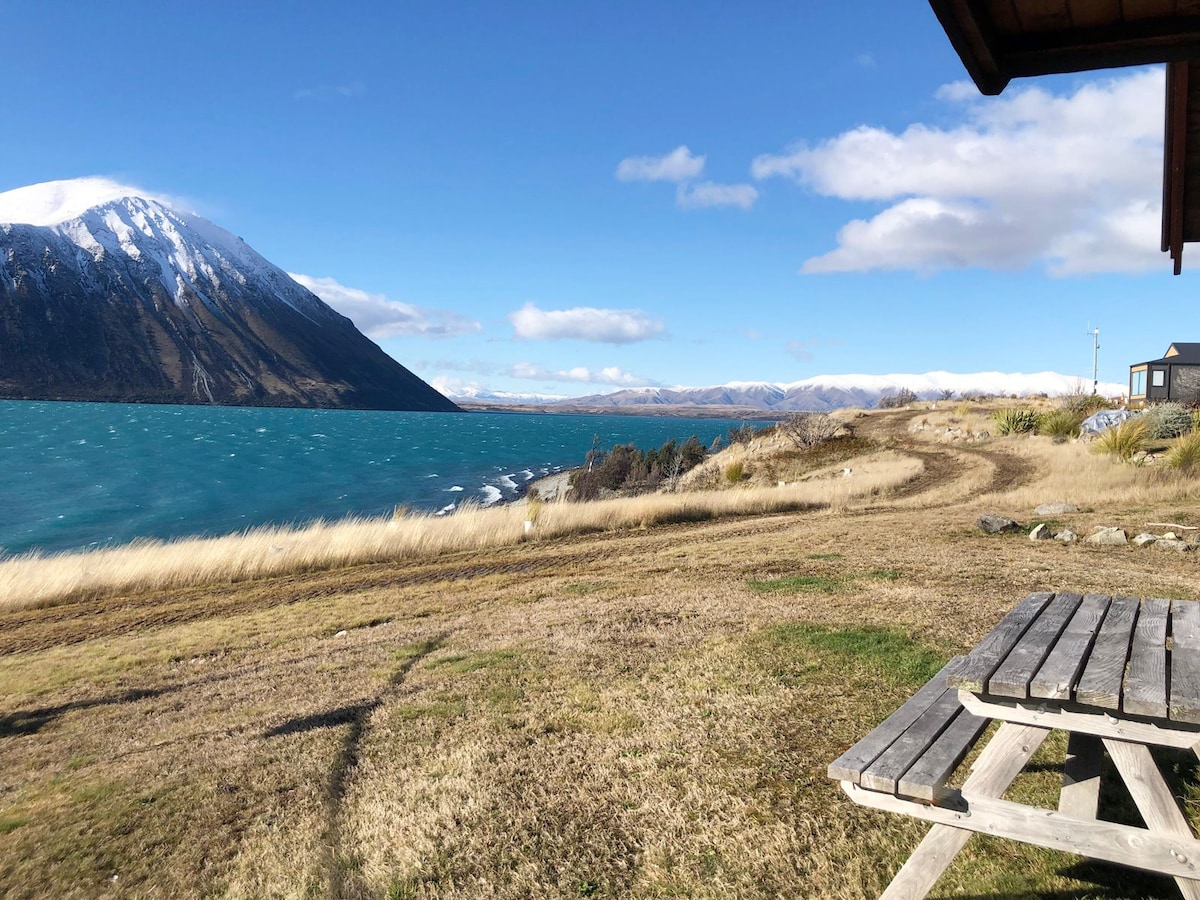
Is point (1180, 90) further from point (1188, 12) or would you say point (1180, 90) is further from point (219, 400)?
point (219, 400)

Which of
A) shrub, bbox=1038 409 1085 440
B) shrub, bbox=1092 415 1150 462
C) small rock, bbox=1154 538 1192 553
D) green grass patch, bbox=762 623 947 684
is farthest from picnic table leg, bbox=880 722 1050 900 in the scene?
shrub, bbox=1038 409 1085 440

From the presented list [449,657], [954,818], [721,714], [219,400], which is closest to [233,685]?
[449,657]

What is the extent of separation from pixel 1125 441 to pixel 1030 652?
64.1 ft

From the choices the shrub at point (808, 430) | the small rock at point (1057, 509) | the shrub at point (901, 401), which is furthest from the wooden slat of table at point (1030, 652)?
the shrub at point (901, 401)

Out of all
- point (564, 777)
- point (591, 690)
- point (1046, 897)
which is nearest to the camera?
point (1046, 897)

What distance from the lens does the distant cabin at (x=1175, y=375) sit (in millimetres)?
32969

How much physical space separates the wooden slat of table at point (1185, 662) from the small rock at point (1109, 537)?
766 centimetres

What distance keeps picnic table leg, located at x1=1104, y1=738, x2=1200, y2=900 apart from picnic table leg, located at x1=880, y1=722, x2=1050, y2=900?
0.94 feet

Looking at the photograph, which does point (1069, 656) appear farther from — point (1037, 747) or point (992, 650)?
point (1037, 747)

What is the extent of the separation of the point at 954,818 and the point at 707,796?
66.4 inches

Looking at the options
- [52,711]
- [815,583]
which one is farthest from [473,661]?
[815,583]

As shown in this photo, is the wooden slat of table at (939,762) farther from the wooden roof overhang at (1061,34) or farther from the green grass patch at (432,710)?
the green grass patch at (432,710)

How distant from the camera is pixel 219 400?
178m

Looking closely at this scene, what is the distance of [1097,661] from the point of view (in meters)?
2.84
